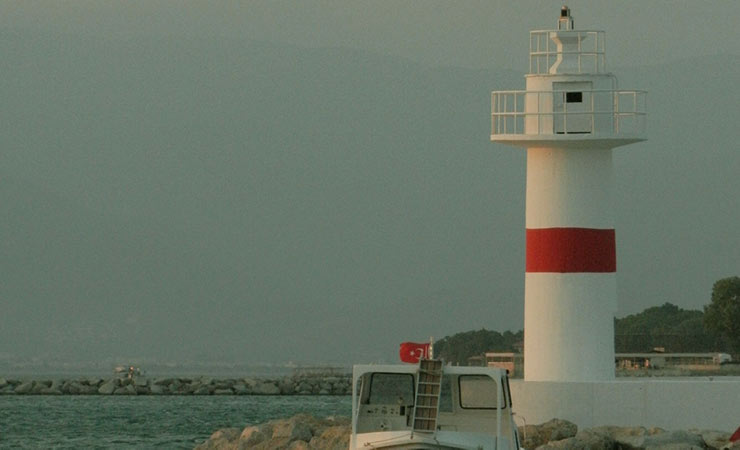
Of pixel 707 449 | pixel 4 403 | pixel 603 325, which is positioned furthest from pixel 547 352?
pixel 4 403

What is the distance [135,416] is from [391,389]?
31.7 meters

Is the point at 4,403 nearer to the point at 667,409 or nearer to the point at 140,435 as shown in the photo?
the point at 140,435

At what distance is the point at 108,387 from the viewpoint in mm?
66312

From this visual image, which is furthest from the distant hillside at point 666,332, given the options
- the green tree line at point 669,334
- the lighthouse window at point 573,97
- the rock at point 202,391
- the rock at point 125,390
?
the lighthouse window at point 573,97

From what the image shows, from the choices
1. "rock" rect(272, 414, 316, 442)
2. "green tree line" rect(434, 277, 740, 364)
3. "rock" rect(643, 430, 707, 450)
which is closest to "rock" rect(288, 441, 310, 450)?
"rock" rect(272, 414, 316, 442)

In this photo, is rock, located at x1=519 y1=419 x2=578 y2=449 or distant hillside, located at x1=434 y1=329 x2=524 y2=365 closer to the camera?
rock, located at x1=519 y1=419 x2=578 y2=449

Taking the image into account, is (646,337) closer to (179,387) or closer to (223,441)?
(179,387)

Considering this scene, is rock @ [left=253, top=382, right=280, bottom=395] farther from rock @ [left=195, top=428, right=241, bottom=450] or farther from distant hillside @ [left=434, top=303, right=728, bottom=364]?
rock @ [left=195, top=428, right=241, bottom=450]

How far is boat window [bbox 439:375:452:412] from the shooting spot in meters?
18.0

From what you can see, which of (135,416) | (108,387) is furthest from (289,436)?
(108,387)

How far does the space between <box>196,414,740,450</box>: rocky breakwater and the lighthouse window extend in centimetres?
435

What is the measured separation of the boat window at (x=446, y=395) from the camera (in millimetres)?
18016

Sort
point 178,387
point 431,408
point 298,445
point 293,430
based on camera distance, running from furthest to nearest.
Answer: point 178,387 < point 293,430 < point 298,445 < point 431,408

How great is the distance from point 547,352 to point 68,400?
36.3 metres
